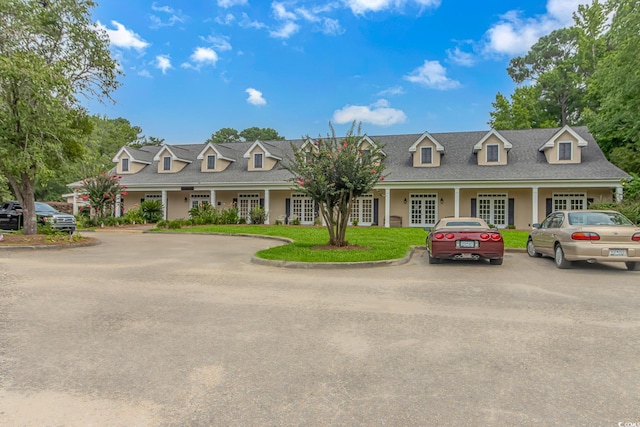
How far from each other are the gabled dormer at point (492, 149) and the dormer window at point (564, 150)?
291 centimetres

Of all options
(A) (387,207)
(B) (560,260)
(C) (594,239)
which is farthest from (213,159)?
(C) (594,239)

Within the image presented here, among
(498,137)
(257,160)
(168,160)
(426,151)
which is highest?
(498,137)

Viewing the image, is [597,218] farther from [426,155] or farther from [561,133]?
[426,155]

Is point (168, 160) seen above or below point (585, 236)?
above

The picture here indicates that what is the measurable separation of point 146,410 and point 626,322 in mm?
5840

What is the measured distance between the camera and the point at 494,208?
1029 inches

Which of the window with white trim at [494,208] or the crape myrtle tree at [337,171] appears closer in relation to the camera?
the crape myrtle tree at [337,171]

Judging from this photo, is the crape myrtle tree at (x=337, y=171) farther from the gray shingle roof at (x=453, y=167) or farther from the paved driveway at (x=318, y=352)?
the gray shingle roof at (x=453, y=167)

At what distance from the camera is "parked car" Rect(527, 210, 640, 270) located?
9.44 meters

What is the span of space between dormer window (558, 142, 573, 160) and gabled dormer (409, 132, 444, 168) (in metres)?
7.13

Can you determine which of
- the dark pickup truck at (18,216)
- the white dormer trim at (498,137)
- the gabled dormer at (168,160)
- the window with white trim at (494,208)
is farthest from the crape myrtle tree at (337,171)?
the gabled dormer at (168,160)

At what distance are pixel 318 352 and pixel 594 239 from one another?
27.7 feet

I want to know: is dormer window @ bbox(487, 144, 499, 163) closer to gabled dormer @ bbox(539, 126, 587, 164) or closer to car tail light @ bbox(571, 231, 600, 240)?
gabled dormer @ bbox(539, 126, 587, 164)

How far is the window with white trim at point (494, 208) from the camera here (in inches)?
1022
